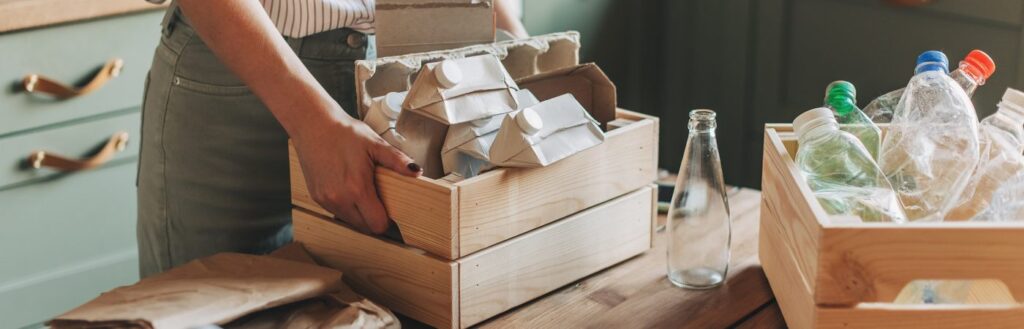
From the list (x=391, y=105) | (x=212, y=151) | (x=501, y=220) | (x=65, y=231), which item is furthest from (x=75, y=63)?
(x=501, y=220)

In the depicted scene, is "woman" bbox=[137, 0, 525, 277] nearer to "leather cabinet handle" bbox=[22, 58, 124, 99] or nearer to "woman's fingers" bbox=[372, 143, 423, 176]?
"woman's fingers" bbox=[372, 143, 423, 176]

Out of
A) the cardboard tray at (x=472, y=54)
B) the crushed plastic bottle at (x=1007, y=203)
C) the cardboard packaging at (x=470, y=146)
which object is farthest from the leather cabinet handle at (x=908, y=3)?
the cardboard packaging at (x=470, y=146)

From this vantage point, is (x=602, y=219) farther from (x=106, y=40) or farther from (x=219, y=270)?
(x=106, y=40)

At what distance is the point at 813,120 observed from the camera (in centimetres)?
105

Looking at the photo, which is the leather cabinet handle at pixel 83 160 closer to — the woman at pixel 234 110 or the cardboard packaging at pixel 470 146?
the woman at pixel 234 110

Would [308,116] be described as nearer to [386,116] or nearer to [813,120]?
[386,116]

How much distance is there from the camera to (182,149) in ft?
4.60

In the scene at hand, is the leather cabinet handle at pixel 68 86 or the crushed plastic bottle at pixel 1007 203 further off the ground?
the crushed plastic bottle at pixel 1007 203

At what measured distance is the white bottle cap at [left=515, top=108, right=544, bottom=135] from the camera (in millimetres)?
1047

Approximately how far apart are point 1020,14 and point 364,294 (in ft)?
6.37

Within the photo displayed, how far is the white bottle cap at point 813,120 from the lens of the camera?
1.04 m

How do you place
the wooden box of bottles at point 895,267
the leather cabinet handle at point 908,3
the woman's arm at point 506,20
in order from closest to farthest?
the wooden box of bottles at point 895,267 < the woman's arm at point 506,20 < the leather cabinet handle at point 908,3

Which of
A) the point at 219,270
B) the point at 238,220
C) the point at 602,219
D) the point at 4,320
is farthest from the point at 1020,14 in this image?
the point at 4,320

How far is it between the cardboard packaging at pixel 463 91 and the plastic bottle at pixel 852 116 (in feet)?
1.02
